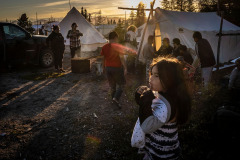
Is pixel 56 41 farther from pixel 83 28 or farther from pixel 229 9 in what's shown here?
pixel 229 9

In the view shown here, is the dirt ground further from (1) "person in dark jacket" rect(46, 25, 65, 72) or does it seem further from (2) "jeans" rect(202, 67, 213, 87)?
(2) "jeans" rect(202, 67, 213, 87)

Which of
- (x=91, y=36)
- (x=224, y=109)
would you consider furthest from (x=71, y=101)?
(x=91, y=36)

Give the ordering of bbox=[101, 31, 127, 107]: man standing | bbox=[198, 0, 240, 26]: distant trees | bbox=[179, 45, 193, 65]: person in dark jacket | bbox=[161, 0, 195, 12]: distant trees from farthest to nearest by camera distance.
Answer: bbox=[161, 0, 195, 12]: distant trees → bbox=[198, 0, 240, 26]: distant trees → bbox=[179, 45, 193, 65]: person in dark jacket → bbox=[101, 31, 127, 107]: man standing

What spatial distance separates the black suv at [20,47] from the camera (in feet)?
26.2

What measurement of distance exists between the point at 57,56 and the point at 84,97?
374 centimetres

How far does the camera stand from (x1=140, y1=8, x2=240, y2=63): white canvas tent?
31.8ft

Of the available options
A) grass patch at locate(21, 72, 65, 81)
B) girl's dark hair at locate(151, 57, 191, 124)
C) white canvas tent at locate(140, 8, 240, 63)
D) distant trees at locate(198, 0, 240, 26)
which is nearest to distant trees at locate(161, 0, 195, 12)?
distant trees at locate(198, 0, 240, 26)

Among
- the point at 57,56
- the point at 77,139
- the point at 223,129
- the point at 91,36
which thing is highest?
the point at 91,36

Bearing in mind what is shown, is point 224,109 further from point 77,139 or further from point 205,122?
point 77,139

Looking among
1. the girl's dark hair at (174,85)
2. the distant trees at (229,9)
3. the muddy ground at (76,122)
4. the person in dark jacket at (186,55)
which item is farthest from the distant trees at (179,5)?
the girl's dark hair at (174,85)

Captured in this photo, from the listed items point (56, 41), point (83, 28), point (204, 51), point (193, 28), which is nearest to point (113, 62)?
point (204, 51)

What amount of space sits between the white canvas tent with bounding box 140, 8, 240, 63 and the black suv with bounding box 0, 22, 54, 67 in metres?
5.94

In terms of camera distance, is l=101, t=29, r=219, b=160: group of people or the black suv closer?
l=101, t=29, r=219, b=160: group of people

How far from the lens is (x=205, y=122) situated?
4.09 m
